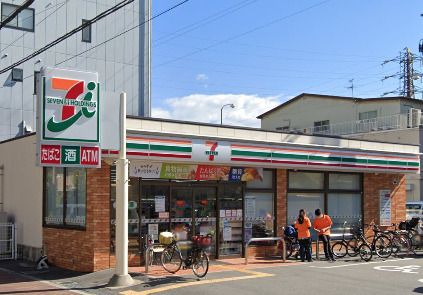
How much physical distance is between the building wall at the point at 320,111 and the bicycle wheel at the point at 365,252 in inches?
968

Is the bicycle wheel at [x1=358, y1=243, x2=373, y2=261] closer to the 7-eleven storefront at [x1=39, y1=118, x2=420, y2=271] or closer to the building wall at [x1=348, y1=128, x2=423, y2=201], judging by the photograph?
the 7-eleven storefront at [x1=39, y1=118, x2=420, y2=271]

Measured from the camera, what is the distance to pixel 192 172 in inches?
608

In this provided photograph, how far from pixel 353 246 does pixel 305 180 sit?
8.71 feet

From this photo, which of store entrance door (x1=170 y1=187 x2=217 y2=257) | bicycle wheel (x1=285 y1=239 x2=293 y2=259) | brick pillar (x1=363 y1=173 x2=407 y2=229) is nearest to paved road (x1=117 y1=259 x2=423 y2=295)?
bicycle wheel (x1=285 y1=239 x2=293 y2=259)

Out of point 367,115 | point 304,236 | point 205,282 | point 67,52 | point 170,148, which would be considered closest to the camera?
point 205,282

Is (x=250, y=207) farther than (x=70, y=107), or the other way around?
(x=250, y=207)

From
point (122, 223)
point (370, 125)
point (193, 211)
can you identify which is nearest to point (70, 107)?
point (122, 223)

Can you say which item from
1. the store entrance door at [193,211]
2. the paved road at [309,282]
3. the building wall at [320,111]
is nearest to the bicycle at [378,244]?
the paved road at [309,282]

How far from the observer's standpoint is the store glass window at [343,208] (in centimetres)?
1914

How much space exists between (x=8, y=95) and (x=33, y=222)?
14965 mm

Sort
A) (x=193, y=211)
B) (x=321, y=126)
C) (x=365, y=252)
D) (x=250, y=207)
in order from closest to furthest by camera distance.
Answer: (x=193, y=211), (x=365, y=252), (x=250, y=207), (x=321, y=126)

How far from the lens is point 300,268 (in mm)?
14531

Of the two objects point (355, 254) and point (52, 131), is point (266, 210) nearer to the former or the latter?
point (355, 254)

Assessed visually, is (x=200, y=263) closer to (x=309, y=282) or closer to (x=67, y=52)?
(x=309, y=282)
